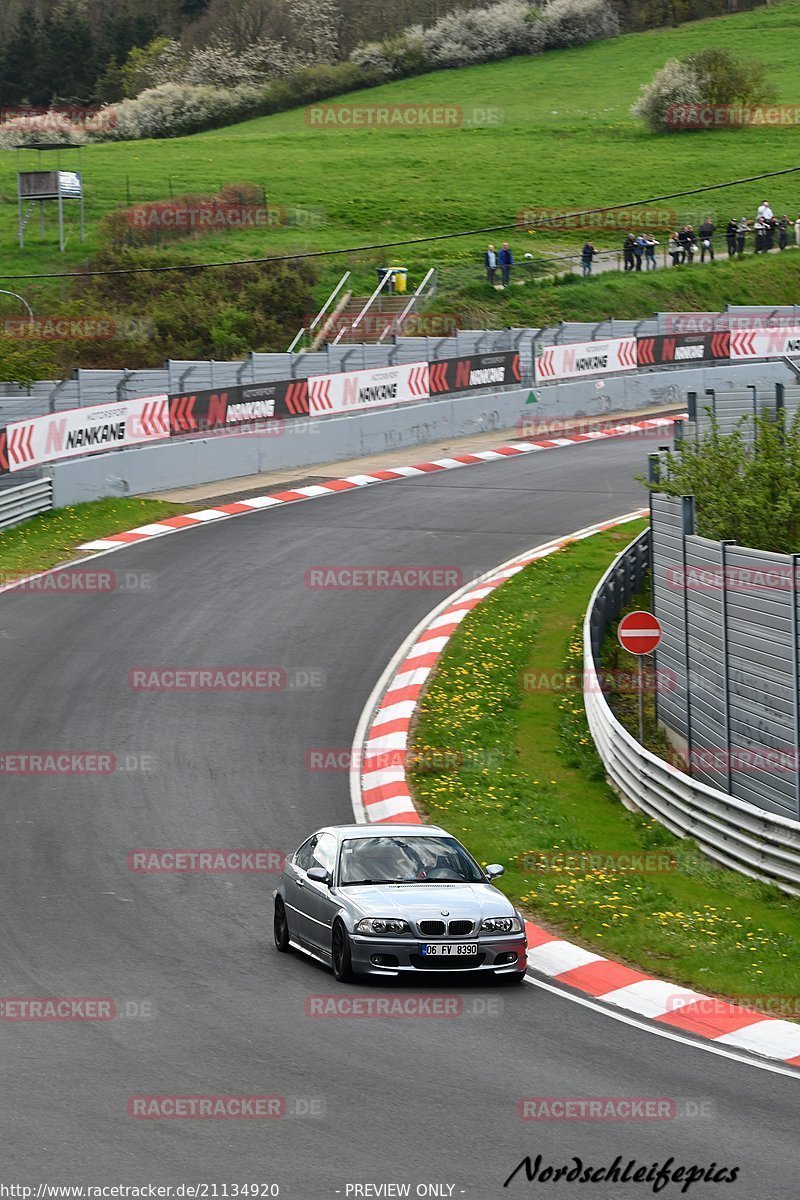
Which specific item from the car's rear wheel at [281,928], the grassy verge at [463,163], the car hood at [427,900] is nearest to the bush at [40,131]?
the grassy verge at [463,163]

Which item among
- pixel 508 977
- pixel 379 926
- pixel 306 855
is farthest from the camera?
pixel 306 855

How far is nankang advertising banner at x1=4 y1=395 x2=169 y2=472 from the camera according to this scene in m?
30.6

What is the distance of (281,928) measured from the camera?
45.5 feet

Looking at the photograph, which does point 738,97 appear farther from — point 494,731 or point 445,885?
point 445,885

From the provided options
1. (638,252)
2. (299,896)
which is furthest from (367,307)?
(299,896)

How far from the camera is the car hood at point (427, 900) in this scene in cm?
1276

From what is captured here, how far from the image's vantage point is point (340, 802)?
60.0 feet

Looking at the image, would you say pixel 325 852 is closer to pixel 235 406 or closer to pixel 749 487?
pixel 749 487

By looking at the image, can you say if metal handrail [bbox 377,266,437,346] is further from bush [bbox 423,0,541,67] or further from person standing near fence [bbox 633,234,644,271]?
bush [bbox 423,0,541,67]

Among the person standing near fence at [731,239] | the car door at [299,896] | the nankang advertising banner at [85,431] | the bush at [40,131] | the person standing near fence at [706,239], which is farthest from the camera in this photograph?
the bush at [40,131]

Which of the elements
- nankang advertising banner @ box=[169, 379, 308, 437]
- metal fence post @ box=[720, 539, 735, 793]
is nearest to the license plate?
metal fence post @ box=[720, 539, 735, 793]

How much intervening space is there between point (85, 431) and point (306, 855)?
19588 millimetres

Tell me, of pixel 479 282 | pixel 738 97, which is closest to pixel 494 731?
pixel 479 282

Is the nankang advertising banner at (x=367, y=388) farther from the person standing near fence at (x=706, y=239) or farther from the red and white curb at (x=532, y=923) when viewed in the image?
the person standing near fence at (x=706, y=239)
